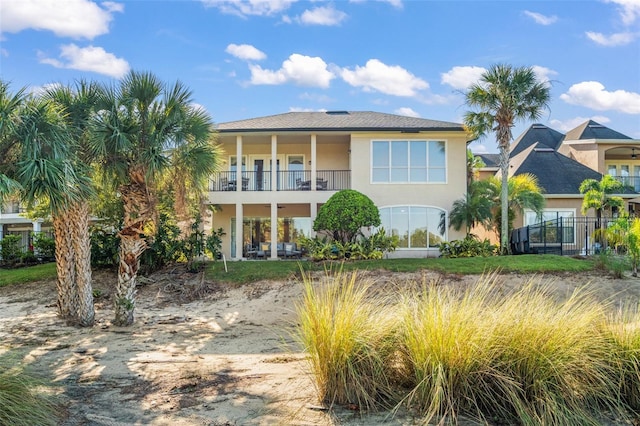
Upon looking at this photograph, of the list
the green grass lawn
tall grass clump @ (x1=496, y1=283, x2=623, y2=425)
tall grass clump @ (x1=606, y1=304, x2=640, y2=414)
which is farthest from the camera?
the green grass lawn

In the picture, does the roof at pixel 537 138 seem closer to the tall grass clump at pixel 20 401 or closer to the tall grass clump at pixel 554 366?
the tall grass clump at pixel 554 366

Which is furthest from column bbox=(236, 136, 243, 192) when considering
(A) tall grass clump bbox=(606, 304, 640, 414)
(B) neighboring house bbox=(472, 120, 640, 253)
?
(A) tall grass clump bbox=(606, 304, 640, 414)

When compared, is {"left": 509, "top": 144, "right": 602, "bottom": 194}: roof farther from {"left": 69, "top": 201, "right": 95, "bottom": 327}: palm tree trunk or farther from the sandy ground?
{"left": 69, "top": 201, "right": 95, "bottom": 327}: palm tree trunk

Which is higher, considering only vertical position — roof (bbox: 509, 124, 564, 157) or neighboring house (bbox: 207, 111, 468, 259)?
roof (bbox: 509, 124, 564, 157)

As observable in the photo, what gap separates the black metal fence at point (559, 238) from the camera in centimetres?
1952

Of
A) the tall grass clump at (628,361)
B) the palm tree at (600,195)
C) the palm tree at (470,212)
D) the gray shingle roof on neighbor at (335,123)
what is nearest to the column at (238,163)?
the gray shingle roof on neighbor at (335,123)

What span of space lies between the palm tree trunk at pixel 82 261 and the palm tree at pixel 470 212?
571 inches

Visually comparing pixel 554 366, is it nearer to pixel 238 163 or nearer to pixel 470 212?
pixel 470 212

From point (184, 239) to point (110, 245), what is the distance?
276 centimetres

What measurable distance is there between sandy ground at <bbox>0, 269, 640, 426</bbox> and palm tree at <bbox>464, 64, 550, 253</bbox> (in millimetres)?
6719

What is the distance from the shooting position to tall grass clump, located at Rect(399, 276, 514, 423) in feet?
17.4

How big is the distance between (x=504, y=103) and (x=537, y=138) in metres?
17.6

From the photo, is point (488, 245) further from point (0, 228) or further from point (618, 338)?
point (0, 228)

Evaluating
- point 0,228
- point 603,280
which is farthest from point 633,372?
point 0,228
